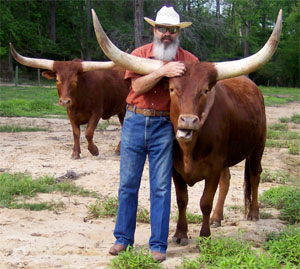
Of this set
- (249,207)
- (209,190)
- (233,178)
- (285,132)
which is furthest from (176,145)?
(285,132)

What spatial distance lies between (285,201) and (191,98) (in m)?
2.43

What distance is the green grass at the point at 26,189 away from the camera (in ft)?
18.9

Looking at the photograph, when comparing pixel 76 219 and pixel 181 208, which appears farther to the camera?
pixel 76 219

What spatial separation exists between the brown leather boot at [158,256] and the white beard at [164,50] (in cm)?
162

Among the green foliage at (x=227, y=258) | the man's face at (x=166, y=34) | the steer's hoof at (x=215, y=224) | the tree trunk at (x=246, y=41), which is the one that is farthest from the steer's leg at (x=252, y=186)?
the tree trunk at (x=246, y=41)

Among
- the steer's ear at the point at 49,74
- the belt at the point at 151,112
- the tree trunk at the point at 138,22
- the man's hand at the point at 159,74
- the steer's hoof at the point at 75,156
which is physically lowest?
the steer's hoof at the point at 75,156

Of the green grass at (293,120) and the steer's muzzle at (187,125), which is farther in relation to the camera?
the green grass at (293,120)

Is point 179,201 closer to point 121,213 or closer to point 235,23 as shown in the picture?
point 121,213

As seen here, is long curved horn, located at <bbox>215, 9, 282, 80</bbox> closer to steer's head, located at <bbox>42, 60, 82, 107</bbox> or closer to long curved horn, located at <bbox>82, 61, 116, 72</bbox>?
steer's head, located at <bbox>42, 60, 82, 107</bbox>

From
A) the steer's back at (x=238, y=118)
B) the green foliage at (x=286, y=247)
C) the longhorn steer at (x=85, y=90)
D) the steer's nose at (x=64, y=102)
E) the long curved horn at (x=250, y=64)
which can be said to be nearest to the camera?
the green foliage at (x=286, y=247)

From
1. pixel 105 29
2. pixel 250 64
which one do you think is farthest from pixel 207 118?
pixel 105 29

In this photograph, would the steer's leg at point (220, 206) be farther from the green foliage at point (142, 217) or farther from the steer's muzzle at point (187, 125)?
the steer's muzzle at point (187, 125)

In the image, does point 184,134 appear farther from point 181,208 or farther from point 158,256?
point 181,208

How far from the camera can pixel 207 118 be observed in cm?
440
